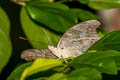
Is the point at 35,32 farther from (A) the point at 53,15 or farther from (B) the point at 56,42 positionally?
(A) the point at 53,15

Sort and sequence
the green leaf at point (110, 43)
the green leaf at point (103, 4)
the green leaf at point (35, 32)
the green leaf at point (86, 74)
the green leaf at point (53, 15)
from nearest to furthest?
1. the green leaf at point (86, 74)
2. the green leaf at point (110, 43)
3. the green leaf at point (53, 15)
4. the green leaf at point (35, 32)
5. the green leaf at point (103, 4)

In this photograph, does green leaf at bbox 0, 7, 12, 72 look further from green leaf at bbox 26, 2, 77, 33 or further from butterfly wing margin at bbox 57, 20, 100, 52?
butterfly wing margin at bbox 57, 20, 100, 52

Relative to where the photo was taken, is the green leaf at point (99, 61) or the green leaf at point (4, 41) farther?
the green leaf at point (4, 41)

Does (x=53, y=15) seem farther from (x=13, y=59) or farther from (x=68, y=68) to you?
(x=13, y=59)

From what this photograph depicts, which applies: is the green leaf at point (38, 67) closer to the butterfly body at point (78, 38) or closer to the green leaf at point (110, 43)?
the green leaf at point (110, 43)

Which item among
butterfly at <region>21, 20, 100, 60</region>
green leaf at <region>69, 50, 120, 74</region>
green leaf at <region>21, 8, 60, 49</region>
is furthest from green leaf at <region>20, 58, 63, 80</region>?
green leaf at <region>21, 8, 60, 49</region>

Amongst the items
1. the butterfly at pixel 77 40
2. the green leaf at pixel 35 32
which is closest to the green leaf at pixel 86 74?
the butterfly at pixel 77 40

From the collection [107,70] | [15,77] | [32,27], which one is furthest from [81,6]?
[107,70]
